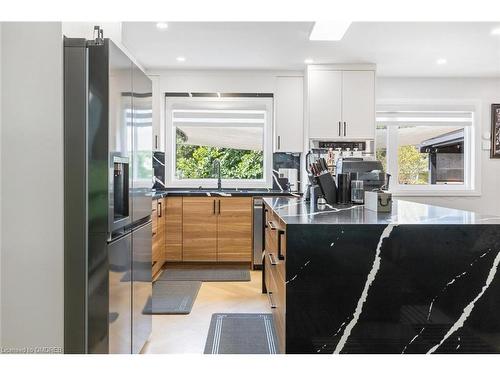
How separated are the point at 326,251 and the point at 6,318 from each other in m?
1.39

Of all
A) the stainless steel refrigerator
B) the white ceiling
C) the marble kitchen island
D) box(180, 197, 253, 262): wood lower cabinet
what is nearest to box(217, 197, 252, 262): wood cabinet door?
box(180, 197, 253, 262): wood lower cabinet

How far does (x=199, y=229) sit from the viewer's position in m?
4.72

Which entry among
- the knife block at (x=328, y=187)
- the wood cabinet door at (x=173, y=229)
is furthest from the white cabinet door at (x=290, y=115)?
the knife block at (x=328, y=187)

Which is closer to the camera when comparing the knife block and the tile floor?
the tile floor

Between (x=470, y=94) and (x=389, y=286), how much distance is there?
4604 millimetres

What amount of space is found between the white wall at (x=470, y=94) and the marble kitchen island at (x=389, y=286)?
398 centimetres

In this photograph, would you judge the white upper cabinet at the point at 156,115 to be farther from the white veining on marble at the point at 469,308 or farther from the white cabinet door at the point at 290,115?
the white veining on marble at the point at 469,308

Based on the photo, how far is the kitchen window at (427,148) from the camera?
5.38 m

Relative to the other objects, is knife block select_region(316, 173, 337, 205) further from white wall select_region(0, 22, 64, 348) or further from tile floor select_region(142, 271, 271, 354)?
white wall select_region(0, 22, 64, 348)

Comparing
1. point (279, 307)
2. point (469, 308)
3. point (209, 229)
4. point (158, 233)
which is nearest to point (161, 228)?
point (158, 233)

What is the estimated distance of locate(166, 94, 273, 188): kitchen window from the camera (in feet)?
17.2

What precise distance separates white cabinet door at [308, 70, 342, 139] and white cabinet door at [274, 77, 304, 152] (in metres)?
0.22

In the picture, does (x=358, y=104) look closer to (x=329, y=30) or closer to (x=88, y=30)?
(x=329, y=30)
